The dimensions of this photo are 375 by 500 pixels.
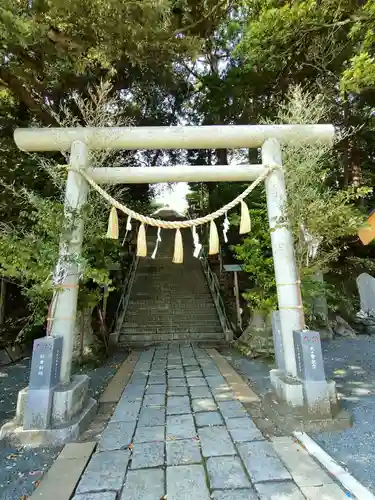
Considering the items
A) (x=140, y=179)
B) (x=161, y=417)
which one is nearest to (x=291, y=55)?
(x=140, y=179)

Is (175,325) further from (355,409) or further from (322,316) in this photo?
(355,409)

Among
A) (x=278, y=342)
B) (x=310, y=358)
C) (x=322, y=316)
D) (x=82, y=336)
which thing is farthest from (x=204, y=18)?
(x=322, y=316)

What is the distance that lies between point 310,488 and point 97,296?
4.42 meters

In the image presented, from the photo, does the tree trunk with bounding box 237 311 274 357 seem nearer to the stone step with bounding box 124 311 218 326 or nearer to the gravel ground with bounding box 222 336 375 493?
the gravel ground with bounding box 222 336 375 493

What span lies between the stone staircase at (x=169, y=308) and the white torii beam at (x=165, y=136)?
17.1ft

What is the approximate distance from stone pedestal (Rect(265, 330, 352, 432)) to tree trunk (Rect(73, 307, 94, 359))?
13.0ft

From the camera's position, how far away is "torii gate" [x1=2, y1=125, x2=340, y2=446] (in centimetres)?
373

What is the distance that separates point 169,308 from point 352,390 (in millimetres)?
5705

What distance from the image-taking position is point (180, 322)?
8570 mm

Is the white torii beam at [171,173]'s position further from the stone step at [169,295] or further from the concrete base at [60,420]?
the stone step at [169,295]

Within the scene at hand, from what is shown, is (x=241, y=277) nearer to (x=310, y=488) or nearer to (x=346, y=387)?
(x=346, y=387)

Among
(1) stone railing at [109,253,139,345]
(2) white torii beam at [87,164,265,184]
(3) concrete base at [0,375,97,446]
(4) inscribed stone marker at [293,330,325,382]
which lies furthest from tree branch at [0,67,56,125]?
(4) inscribed stone marker at [293,330,325,382]

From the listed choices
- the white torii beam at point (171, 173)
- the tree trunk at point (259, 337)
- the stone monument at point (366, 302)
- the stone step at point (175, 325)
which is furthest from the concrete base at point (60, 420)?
the stone monument at point (366, 302)

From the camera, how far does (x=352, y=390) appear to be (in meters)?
4.36
